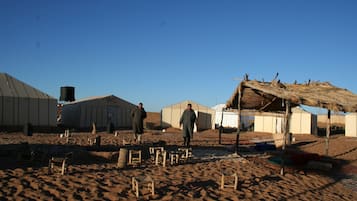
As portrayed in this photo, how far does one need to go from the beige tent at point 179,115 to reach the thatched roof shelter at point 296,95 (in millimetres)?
18291

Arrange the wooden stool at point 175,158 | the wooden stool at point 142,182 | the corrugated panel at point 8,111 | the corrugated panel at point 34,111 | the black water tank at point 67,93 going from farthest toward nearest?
1. the black water tank at point 67,93
2. the corrugated panel at point 34,111
3. the corrugated panel at point 8,111
4. the wooden stool at point 175,158
5. the wooden stool at point 142,182

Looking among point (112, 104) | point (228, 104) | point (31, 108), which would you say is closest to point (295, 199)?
point (228, 104)

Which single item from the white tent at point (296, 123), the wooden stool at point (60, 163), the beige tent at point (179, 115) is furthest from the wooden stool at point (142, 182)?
the beige tent at point (179, 115)

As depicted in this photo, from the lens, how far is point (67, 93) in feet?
113

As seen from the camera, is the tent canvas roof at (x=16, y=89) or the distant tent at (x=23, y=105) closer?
the distant tent at (x=23, y=105)

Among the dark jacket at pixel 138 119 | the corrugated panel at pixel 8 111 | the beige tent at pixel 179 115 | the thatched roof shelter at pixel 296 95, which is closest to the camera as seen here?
the thatched roof shelter at pixel 296 95

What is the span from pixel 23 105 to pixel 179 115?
13.7 meters

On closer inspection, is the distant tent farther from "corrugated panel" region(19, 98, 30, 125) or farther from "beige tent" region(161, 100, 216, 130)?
"beige tent" region(161, 100, 216, 130)

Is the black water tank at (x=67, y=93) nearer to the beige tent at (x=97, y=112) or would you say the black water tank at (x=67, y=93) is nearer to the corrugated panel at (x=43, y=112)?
the beige tent at (x=97, y=112)

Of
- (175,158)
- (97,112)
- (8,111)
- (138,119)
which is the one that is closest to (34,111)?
(8,111)

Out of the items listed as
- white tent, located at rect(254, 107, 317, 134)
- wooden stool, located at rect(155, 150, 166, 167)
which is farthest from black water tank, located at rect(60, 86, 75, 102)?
wooden stool, located at rect(155, 150, 166, 167)

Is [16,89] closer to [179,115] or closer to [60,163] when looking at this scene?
[179,115]

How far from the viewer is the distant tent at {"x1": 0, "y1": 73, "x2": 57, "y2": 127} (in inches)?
928

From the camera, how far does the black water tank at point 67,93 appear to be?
113 feet
